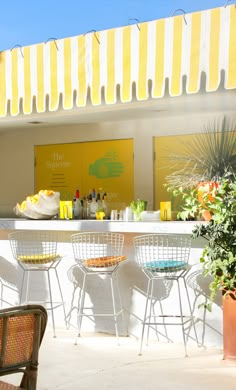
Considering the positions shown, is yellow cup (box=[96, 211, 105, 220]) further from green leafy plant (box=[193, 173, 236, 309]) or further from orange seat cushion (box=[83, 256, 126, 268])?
green leafy plant (box=[193, 173, 236, 309])

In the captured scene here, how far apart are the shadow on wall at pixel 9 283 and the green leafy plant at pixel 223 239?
276cm

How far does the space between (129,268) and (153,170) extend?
7.03 feet

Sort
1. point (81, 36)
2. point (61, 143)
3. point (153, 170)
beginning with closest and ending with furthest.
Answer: point (81, 36) < point (153, 170) < point (61, 143)

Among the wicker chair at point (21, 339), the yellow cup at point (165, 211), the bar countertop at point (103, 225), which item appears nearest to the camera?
the wicker chair at point (21, 339)

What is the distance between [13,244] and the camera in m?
6.15

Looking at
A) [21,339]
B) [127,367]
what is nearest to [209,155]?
[127,367]

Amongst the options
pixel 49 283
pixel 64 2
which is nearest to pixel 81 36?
→ pixel 49 283

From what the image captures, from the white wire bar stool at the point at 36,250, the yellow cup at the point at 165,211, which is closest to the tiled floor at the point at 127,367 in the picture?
the white wire bar stool at the point at 36,250

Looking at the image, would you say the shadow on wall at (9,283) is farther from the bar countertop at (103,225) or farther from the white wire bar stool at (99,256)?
the white wire bar stool at (99,256)

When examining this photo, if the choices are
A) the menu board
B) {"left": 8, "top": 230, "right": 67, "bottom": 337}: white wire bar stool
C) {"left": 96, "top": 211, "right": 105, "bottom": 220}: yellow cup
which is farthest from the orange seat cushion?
the menu board

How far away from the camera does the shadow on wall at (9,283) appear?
657cm

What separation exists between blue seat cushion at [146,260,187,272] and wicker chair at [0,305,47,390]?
2.48m

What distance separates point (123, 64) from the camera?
5.29 meters

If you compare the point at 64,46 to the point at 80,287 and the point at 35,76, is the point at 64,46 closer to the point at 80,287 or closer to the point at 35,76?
the point at 35,76
